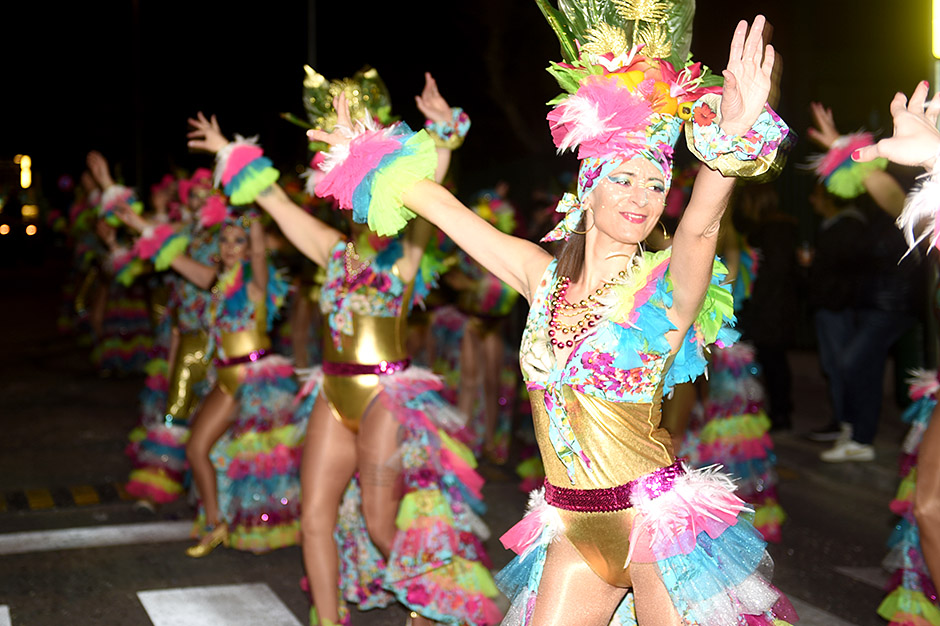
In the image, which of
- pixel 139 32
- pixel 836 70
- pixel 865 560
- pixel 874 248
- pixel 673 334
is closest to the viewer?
pixel 673 334

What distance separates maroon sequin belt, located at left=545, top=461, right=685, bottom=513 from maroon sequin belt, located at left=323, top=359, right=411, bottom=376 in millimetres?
1974

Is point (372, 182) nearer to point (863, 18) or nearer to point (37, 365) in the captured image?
point (37, 365)

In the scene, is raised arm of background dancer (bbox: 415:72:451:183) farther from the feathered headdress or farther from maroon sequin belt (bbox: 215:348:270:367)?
maroon sequin belt (bbox: 215:348:270:367)

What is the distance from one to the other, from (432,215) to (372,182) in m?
0.22

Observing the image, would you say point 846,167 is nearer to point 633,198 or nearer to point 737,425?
point 737,425

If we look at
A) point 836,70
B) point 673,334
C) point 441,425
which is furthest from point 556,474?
point 836,70

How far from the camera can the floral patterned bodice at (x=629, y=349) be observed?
3049 millimetres

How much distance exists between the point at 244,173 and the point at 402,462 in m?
1.54

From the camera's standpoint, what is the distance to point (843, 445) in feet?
29.1

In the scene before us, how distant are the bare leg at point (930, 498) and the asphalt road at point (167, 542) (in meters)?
1.04

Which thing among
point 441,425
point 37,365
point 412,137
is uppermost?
point 412,137

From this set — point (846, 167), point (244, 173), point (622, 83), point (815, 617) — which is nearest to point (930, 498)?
point (815, 617)

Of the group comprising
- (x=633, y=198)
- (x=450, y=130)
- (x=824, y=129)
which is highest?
(x=824, y=129)

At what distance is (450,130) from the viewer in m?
4.77
